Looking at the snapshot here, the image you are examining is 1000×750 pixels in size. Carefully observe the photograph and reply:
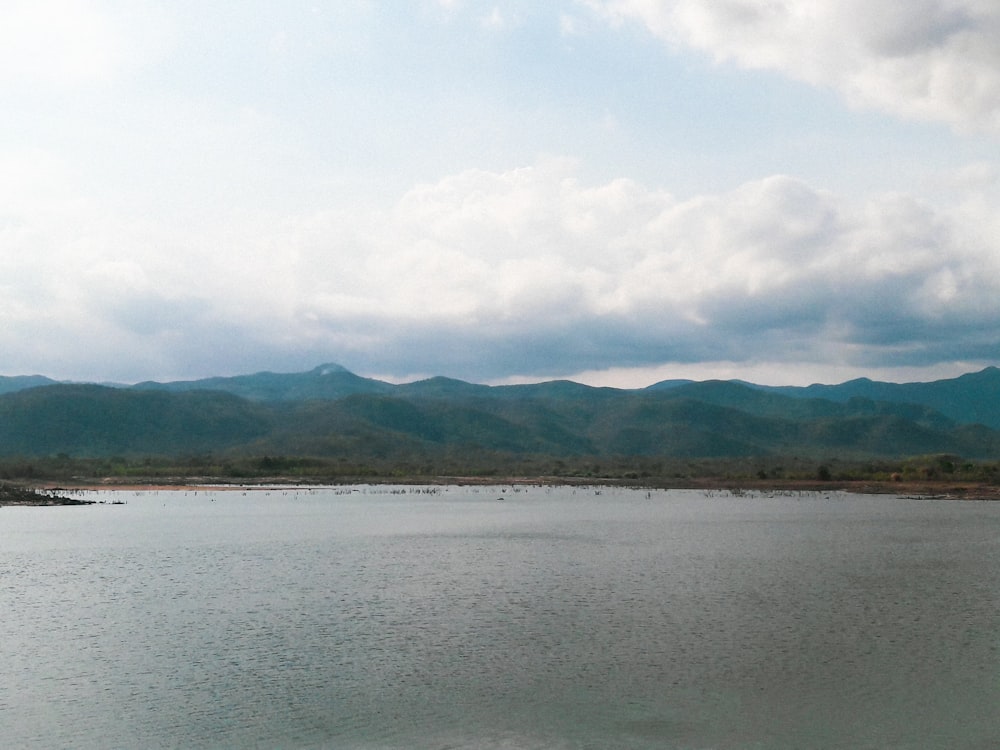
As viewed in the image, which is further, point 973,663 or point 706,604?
point 706,604

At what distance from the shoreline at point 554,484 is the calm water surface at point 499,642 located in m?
52.8

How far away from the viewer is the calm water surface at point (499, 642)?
21.3m

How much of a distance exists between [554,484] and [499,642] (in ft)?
371

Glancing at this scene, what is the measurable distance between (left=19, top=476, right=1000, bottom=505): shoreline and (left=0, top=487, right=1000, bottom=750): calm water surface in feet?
173

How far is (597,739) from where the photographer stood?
66.6 ft

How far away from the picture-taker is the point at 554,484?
142250 mm

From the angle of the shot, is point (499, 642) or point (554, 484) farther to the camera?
point (554, 484)

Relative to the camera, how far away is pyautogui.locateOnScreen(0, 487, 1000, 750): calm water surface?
21.3m

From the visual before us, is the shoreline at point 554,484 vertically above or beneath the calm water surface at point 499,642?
above

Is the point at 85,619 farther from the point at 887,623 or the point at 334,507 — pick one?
the point at 334,507

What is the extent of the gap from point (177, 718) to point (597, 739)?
33.3 feet

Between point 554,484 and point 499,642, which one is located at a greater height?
point 554,484

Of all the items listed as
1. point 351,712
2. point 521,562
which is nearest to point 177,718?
point 351,712

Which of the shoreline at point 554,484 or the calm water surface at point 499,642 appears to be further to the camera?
the shoreline at point 554,484
